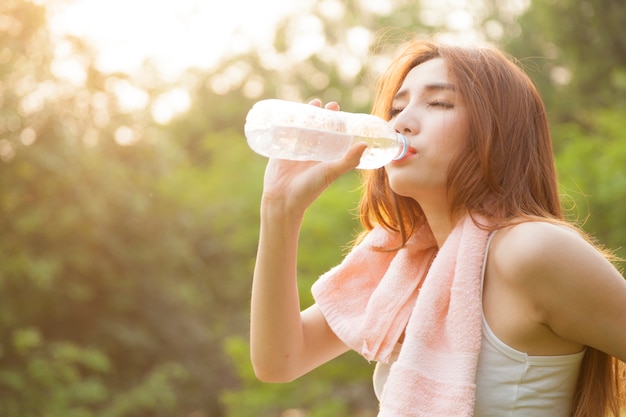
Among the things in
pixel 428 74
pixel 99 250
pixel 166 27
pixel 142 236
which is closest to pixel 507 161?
pixel 428 74

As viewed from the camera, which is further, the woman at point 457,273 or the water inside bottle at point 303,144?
→ the water inside bottle at point 303,144

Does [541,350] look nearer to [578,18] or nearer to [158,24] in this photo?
[578,18]

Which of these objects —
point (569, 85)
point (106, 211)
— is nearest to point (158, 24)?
point (106, 211)

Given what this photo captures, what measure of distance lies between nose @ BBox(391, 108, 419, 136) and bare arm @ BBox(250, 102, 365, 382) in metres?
0.18

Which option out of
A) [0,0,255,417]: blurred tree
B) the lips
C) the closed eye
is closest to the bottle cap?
the lips

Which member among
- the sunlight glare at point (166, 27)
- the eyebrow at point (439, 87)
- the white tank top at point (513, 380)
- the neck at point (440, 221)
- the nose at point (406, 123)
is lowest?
the white tank top at point (513, 380)

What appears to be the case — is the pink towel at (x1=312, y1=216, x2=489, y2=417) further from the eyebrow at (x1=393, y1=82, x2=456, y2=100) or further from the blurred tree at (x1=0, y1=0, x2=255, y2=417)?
the blurred tree at (x1=0, y1=0, x2=255, y2=417)

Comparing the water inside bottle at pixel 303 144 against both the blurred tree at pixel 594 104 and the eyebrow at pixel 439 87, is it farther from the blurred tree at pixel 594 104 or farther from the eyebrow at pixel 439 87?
the blurred tree at pixel 594 104

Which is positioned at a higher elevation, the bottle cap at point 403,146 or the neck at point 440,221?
the bottle cap at point 403,146

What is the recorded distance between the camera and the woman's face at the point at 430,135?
1.76m

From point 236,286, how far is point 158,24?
6.05 metres

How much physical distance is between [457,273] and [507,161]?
1.00 ft

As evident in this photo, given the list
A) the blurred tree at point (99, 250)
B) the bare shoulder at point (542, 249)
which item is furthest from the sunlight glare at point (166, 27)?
the bare shoulder at point (542, 249)

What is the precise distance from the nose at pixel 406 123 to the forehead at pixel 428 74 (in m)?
0.09
